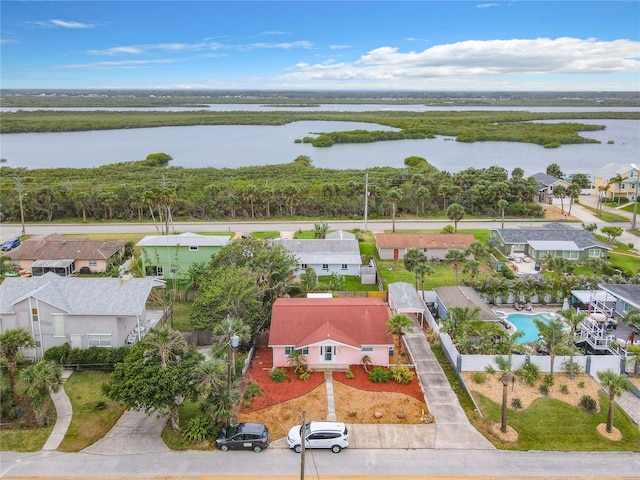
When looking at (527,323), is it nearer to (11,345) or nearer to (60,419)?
(60,419)

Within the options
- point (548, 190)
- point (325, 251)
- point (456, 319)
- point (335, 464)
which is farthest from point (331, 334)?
point (548, 190)

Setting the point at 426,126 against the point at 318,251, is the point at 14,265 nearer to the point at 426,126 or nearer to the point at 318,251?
the point at 318,251

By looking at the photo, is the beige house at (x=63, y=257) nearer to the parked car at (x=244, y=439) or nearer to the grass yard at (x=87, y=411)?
the grass yard at (x=87, y=411)

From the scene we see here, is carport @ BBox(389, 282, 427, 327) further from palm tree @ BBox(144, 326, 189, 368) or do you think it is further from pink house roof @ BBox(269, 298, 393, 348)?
palm tree @ BBox(144, 326, 189, 368)

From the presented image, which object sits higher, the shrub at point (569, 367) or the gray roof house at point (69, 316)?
the gray roof house at point (69, 316)

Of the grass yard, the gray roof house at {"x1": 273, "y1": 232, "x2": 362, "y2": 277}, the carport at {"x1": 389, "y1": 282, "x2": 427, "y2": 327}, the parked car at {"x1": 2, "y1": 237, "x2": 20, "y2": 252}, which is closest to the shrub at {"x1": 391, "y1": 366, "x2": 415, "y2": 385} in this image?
the carport at {"x1": 389, "y1": 282, "x2": 427, "y2": 327}

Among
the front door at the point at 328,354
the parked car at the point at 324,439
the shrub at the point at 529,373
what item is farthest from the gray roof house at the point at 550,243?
the parked car at the point at 324,439
